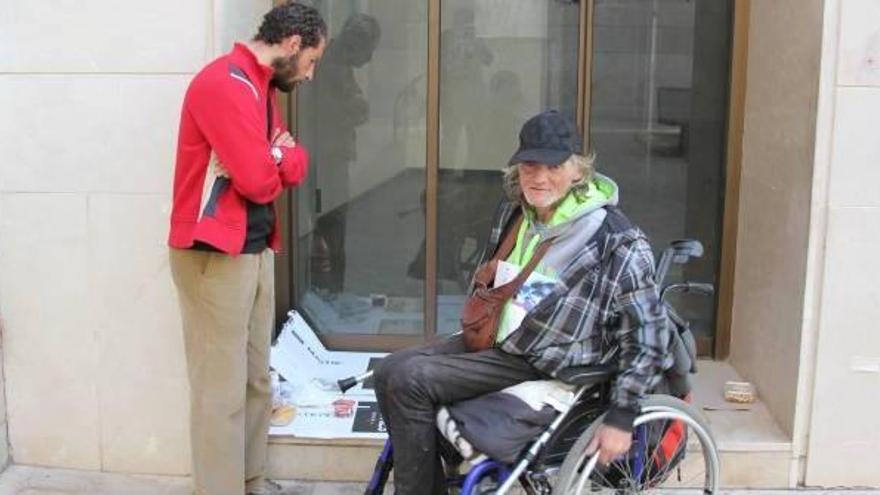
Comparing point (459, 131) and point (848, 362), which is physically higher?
point (459, 131)

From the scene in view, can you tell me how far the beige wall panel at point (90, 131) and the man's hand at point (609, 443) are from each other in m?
1.85

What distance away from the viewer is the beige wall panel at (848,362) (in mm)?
3629

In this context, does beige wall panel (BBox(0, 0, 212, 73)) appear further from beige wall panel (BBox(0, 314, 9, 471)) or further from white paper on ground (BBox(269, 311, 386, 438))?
white paper on ground (BBox(269, 311, 386, 438))

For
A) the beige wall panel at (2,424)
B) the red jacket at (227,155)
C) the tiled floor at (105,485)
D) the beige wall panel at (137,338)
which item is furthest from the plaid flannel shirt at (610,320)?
the beige wall panel at (2,424)

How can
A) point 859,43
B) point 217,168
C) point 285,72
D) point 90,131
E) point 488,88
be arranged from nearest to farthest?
point 217,168 → point 285,72 → point 859,43 → point 90,131 → point 488,88

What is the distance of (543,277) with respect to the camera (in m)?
2.88

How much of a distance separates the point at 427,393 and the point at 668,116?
228 cm

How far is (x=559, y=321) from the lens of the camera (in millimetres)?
2814

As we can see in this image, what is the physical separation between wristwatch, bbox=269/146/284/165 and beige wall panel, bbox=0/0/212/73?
2.15 feet

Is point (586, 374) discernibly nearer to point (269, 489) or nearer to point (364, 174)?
point (269, 489)

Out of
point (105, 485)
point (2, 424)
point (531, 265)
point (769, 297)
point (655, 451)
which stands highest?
point (531, 265)

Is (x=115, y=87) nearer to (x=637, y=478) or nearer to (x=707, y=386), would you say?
(x=637, y=478)

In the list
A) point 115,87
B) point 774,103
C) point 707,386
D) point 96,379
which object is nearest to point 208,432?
point 96,379

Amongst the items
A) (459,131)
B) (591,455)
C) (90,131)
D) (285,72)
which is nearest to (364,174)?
(459,131)
